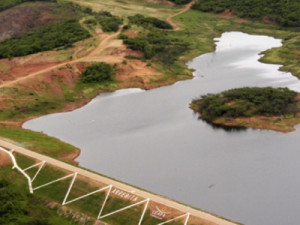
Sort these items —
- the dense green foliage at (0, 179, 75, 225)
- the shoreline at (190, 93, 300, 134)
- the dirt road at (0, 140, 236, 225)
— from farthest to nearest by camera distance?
the shoreline at (190, 93, 300, 134), the dense green foliage at (0, 179, 75, 225), the dirt road at (0, 140, 236, 225)

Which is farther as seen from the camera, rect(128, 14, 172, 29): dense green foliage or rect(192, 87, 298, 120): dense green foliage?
rect(128, 14, 172, 29): dense green foliage

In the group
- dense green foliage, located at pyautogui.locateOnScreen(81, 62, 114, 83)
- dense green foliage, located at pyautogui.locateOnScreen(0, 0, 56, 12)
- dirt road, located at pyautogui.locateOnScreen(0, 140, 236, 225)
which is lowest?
dirt road, located at pyautogui.locateOnScreen(0, 140, 236, 225)

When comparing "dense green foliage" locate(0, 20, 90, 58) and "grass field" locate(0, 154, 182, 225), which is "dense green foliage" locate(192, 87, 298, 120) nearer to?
"grass field" locate(0, 154, 182, 225)

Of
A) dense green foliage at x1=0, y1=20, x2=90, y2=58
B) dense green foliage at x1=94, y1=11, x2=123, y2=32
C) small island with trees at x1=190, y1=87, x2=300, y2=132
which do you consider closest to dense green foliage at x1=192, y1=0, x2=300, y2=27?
dense green foliage at x1=94, y1=11, x2=123, y2=32

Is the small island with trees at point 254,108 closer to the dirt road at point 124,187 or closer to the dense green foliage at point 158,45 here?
the dirt road at point 124,187

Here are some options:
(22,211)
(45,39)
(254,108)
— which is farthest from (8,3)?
(22,211)

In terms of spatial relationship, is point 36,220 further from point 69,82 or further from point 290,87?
point 290,87
